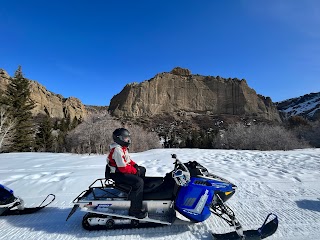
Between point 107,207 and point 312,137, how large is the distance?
125 ft

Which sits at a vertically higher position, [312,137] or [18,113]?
[18,113]

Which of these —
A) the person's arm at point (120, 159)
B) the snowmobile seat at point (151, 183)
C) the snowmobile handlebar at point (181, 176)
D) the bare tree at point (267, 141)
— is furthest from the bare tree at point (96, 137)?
the snowmobile handlebar at point (181, 176)

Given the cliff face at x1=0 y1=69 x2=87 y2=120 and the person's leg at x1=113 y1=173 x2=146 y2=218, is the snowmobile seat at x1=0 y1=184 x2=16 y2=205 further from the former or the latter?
the cliff face at x1=0 y1=69 x2=87 y2=120

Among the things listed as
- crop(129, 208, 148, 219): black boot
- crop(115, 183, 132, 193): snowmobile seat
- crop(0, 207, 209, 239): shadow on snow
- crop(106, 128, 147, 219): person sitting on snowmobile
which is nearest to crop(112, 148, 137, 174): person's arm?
crop(106, 128, 147, 219): person sitting on snowmobile

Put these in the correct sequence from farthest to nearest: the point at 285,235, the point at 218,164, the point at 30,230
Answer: the point at 218,164 → the point at 30,230 → the point at 285,235

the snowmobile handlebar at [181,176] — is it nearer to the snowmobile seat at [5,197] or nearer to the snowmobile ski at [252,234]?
the snowmobile ski at [252,234]

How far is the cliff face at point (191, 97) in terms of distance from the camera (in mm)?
121188

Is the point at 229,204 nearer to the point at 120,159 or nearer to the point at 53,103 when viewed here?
the point at 120,159

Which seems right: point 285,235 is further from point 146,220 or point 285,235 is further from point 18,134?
point 18,134

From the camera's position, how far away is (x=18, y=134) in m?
29.3

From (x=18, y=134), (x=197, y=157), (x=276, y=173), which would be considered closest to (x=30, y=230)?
(x=276, y=173)

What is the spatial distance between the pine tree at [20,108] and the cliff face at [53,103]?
58473mm

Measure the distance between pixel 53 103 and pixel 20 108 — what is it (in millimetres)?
75405

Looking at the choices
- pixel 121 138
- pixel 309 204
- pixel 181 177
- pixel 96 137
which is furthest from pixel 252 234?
pixel 96 137
